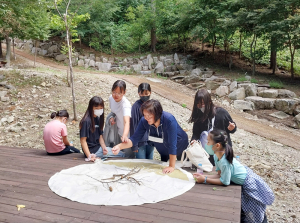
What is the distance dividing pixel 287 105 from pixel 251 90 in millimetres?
1617

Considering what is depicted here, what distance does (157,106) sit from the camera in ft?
8.96

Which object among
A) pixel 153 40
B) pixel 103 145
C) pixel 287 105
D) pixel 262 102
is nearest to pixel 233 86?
pixel 262 102

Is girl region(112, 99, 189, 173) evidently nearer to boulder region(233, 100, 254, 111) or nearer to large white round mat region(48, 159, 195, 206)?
large white round mat region(48, 159, 195, 206)

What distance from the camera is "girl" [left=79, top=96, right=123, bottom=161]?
3.47 m

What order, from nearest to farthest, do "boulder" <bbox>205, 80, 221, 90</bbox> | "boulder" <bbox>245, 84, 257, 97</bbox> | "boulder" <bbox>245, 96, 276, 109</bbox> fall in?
"boulder" <bbox>245, 96, 276, 109</bbox>, "boulder" <bbox>245, 84, 257, 97</bbox>, "boulder" <bbox>205, 80, 221, 90</bbox>

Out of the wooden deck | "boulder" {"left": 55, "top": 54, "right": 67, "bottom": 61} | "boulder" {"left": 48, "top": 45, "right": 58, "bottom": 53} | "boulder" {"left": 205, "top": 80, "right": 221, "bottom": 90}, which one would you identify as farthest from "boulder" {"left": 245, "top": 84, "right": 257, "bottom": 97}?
"boulder" {"left": 48, "top": 45, "right": 58, "bottom": 53}

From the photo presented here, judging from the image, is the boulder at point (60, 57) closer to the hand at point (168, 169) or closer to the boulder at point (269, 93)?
the boulder at point (269, 93)

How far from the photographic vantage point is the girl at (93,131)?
3.47m

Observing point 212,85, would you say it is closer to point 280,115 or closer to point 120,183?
point 280,115

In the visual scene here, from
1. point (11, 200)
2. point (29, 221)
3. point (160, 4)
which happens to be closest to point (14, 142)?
point (11, 200)

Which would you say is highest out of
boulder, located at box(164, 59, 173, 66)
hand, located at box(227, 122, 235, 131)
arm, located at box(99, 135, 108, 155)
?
boulder, located at box(164, 59, 173, 66)

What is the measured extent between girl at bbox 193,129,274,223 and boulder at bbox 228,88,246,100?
8239 mm

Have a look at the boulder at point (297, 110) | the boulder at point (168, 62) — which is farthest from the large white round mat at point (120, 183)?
the boulder at point (168, 62)

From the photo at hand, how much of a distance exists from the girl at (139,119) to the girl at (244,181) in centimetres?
98
